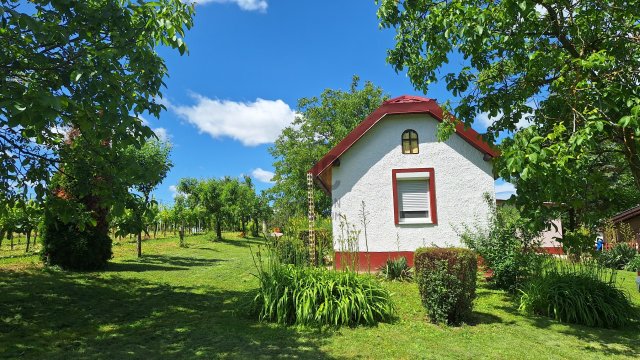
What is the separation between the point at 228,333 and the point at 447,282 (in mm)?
3682

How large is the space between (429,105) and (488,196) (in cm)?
322

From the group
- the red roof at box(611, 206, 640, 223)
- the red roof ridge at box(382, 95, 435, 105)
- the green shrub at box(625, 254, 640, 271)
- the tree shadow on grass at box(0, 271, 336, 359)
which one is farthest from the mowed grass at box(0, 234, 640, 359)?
the red roof at box(611, 206, 640, 223)

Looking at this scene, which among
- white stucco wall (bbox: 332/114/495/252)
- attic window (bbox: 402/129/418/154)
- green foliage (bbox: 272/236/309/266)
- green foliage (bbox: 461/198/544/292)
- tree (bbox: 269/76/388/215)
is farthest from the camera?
tree (bbox: 269/76/388/215)

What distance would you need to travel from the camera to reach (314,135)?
34.8 m

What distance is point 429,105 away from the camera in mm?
12578

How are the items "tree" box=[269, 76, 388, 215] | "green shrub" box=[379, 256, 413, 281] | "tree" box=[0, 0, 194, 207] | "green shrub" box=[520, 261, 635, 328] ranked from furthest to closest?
"tree" box=[269, 76, 388, 215] < "green shrub" box=[379, 256, 413, 281] < "green shrub" box=[520, 261, 635, 328] < "tree" box=[0, 0, 194, 207]

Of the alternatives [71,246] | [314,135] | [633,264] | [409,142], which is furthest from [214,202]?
[633,264]

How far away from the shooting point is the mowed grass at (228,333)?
5648mm

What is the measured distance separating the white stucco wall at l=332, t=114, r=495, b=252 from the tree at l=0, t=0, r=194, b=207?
24.0ft

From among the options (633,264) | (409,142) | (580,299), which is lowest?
(633,264)

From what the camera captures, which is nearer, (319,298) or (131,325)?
(131,325)

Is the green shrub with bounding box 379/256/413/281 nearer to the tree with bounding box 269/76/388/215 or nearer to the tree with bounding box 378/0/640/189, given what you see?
the tree with bounding box 378/0/640/189

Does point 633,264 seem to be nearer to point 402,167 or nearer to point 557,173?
A: point 402,167

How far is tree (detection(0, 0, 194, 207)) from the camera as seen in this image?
4.30 m
